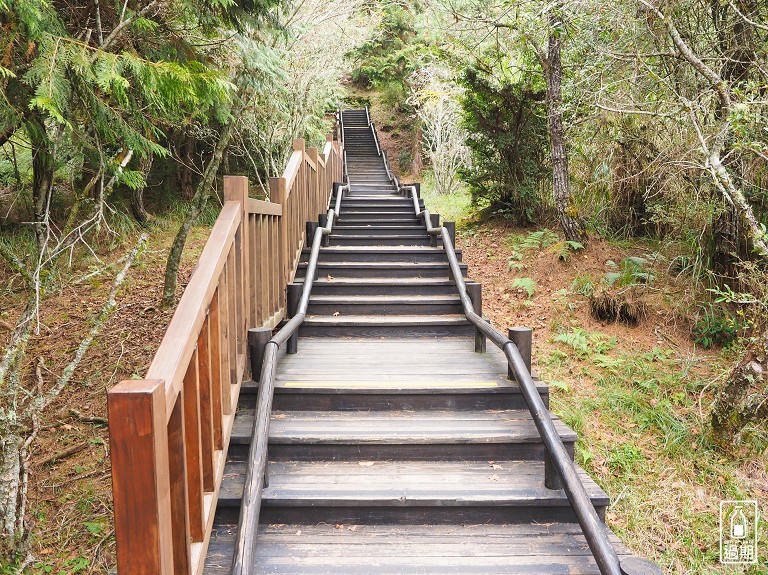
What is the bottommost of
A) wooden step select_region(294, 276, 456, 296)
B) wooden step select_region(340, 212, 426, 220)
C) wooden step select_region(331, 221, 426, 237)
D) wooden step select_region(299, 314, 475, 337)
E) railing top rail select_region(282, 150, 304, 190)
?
wooden step select_region(299, 314, 475, 337)

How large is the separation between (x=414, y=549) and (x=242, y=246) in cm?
200

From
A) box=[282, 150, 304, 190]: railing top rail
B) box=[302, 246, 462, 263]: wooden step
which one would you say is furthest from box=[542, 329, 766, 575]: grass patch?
box=[282, 150, 304, 190]: railing top rail

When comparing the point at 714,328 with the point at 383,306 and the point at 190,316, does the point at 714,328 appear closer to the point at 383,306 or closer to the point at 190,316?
the point at 383,306

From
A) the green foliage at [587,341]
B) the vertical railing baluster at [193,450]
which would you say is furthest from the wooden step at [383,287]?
the vertical railing baluster at [193,450]

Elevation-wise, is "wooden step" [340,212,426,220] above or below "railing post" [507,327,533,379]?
above

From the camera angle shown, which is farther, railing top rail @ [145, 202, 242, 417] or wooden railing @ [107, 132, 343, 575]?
railing top rail @ [145, 202, 242, 417]

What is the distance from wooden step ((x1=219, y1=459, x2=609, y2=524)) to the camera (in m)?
2.74

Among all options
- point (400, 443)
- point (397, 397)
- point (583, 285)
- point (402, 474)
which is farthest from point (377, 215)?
point (402, 474)

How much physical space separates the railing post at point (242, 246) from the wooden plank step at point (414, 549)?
3.92 ft

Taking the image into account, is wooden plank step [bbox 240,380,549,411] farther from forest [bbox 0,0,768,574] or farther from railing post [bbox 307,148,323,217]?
railing post [bbox 307,148,323,217]

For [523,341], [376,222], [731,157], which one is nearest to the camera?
[523,341]

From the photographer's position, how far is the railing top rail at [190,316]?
1651 millimetres

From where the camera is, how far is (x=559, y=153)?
7180 millimetres

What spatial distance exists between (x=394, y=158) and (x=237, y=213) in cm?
2310
